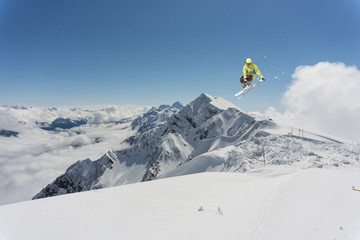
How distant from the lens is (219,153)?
116 feet

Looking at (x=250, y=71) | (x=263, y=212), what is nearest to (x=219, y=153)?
(x=250, y=71)

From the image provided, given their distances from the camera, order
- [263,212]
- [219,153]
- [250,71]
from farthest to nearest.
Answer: [219,153] < [250,71] < [263,212]

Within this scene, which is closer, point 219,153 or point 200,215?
point 200,215

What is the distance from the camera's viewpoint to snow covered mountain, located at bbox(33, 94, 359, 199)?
2399 cm

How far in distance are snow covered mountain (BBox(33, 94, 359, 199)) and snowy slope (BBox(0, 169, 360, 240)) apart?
12.0m

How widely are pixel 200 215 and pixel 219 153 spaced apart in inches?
1094

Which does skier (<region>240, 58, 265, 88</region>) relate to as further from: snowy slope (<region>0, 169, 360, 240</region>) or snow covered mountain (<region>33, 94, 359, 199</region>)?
snow covered mountain (<region>33, 94, 359, 199</region>)

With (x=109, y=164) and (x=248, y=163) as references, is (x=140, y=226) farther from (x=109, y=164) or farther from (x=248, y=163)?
(x=109, y=164)

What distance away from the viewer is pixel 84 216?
874 centimetres

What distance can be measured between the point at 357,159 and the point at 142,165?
189m

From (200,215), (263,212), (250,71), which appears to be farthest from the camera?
(250,71)

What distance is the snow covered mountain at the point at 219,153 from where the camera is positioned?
78.7 ft

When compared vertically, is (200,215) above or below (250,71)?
below

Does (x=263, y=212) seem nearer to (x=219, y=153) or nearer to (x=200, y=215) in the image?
(x=200, y=215)
